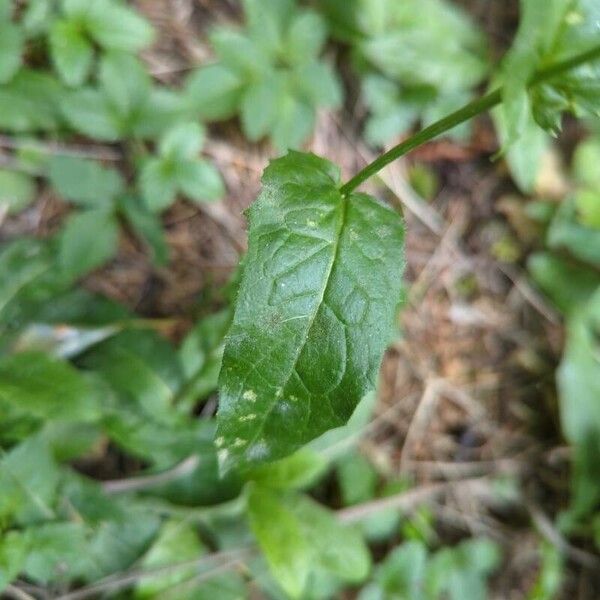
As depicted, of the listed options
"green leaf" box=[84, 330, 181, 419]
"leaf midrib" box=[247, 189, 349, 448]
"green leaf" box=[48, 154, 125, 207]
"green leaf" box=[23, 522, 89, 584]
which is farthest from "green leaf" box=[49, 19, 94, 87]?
"green leaf" box=[23, 522, 89, 584]

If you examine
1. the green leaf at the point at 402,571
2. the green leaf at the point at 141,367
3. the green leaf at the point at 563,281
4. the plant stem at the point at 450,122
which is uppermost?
the plant stem at the point at 450,122

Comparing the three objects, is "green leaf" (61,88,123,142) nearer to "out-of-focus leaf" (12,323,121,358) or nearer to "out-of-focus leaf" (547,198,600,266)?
"out-of-focus leaf" (12,323,121,358)

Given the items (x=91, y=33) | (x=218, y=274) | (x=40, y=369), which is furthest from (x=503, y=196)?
(x=40, y=369)

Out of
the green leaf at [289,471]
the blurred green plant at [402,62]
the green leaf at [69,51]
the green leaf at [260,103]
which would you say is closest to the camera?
the green leaf at [289,471]

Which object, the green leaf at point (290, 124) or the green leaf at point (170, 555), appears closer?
the green leaf at point (170, 555)

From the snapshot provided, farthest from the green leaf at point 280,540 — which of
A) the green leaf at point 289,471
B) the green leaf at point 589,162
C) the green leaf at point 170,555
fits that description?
the green leaf at point 589,162

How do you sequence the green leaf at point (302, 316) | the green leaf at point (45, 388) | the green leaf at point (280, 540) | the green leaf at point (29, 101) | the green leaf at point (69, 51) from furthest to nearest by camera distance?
1. the green leaf at point (29, 101)
2. the green leaf at point (69, 51)
3. the green leaf at point (280, 540)
4. the green leaf at point (45, 388)
5. the green leaf at point (302, 316)

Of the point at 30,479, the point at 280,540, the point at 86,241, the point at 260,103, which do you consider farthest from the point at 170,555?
the point at 260,103

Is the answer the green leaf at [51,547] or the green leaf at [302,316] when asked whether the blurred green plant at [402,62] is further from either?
the green leaf at [51,547]
